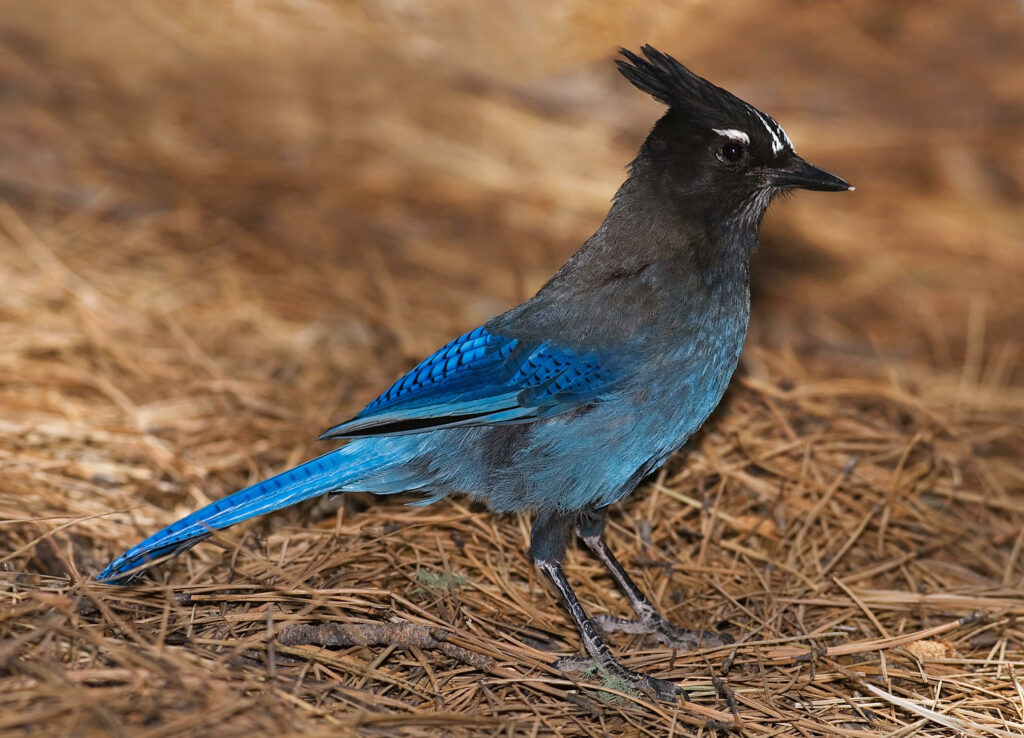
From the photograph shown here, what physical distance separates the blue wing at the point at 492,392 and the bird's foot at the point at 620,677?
25.8 inches

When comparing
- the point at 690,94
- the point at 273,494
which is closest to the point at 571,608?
the point at 273,494

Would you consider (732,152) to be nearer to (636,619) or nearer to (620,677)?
(636,619)

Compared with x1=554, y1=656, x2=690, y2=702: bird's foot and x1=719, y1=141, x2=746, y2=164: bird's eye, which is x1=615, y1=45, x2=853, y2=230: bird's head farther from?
x1=554, y1=656, x2=690, y2=702: bird's foot

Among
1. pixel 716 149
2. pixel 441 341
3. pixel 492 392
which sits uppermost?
pixel 716 149

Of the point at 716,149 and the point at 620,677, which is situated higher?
the point at 716,149

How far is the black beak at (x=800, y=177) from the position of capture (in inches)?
118

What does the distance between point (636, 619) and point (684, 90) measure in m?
1.48

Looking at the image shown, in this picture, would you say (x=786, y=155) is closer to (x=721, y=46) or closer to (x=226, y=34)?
(x=721, y=46)

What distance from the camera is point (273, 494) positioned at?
2.68 metres

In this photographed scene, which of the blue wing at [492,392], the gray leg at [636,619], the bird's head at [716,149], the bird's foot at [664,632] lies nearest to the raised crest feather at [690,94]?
the bird's head at [716,149]

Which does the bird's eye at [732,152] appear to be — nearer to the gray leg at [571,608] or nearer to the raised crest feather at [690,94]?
the raised crest feather at [690,94]

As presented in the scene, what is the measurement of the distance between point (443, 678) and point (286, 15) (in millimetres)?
4067

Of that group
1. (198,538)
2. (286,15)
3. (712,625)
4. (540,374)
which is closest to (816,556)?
A: (712,625)

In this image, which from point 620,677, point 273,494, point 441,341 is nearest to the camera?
point 620,677
